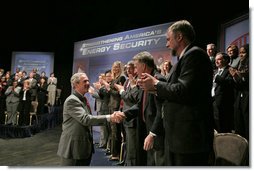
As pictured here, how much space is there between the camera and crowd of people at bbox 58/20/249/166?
1385mm

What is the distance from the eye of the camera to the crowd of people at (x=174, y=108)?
138 centimetres

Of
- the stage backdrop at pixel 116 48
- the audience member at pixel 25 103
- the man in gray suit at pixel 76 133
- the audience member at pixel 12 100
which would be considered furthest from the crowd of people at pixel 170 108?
the audience member at pixel 12 100

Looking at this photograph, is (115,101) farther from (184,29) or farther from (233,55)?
(184,29)

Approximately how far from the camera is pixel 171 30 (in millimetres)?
1508

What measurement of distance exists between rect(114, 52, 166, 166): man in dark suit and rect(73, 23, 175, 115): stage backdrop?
172 cm

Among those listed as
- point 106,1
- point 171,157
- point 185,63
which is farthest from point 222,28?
point 171,157

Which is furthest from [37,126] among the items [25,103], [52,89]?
[25,103]

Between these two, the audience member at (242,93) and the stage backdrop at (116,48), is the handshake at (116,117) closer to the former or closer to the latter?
the audience member at (242,93)

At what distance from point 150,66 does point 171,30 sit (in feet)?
2.23

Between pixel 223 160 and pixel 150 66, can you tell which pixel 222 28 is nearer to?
pixel 150 66

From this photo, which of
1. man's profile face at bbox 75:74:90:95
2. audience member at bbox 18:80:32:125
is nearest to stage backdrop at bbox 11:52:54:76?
audience member at bbox 18:80:32:125

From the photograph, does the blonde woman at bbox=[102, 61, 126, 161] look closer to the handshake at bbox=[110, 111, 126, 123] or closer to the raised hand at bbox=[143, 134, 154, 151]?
the handshake at bbox=[110, 111, 126, 123]

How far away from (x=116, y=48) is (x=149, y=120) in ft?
8.52

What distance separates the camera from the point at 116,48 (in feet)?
14.7
